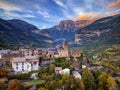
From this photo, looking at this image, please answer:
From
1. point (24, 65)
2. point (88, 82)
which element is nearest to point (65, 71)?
point (88, 82)

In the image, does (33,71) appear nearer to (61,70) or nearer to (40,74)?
(40,74)

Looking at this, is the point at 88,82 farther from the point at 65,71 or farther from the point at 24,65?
the point at 24,65

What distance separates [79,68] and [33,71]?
1729cm

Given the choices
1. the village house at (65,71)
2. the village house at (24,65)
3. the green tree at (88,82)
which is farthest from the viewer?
the village house at (24,65)

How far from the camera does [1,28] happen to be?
187m

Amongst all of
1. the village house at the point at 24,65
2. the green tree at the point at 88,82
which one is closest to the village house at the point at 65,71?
the green tree at the point at 88,82

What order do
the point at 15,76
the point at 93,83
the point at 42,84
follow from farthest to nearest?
1. the point at 93,83
2. the point at 15,76
3. the point at 42,84

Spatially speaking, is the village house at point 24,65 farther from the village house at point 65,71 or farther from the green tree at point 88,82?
the green tree at point 88,82

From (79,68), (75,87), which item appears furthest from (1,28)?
(75,87)

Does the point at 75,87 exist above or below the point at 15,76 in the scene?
below

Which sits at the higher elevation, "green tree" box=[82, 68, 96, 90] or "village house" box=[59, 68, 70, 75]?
"village house" box=[59, 68, 70, 75]

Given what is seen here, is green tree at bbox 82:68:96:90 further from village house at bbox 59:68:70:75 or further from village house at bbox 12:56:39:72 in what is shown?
village house at bbox 12:56:39:72

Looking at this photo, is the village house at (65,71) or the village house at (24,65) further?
the village house at (24,65)

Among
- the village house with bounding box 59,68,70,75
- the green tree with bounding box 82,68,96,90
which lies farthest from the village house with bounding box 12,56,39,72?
the green tree with bounding box 82,68,96,90
